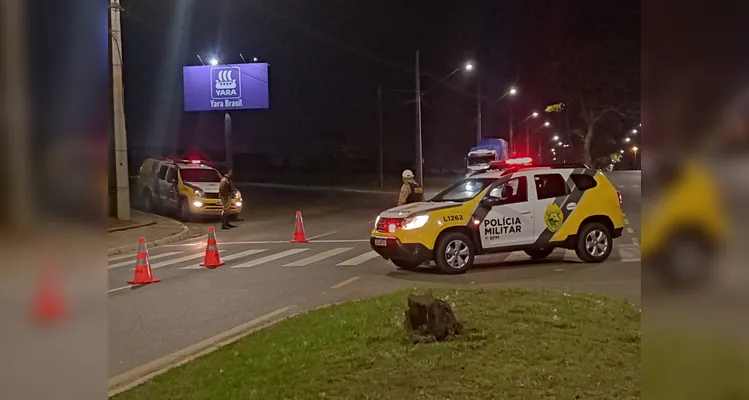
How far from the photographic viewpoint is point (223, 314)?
30.8ft

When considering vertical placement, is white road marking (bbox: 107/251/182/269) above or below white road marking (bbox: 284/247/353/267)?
below

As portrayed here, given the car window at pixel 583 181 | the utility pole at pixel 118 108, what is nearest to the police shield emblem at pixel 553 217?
the car window at pixel 583 181

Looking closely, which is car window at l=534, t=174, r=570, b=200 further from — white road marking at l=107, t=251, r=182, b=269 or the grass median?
white road marking at l=107, t=251, r=182, b=269

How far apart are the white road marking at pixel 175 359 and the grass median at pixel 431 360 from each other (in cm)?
29

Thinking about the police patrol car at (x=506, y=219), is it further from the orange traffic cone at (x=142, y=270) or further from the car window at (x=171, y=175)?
the car window at (x=171, y=175)

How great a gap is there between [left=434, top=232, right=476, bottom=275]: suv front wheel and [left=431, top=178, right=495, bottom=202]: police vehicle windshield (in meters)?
0.70

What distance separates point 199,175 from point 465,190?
15.7 meters

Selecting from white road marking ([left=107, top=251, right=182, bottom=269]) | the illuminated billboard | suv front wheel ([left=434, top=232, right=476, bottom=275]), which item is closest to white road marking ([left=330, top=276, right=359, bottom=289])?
suv front wheel ([left=434, top=232, right=476, bottom=275])

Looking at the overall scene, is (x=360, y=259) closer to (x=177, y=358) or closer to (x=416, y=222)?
(x=416, y=222)

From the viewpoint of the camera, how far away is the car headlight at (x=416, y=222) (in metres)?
11.8
